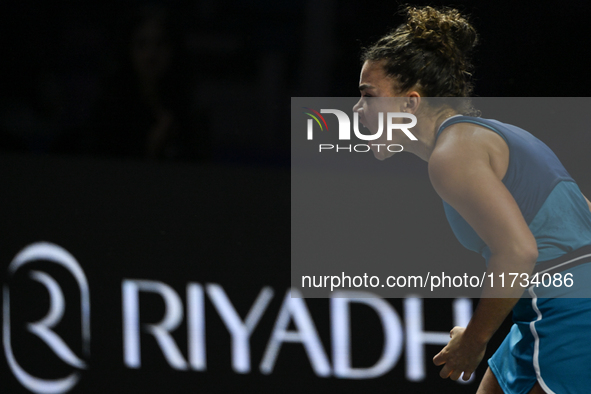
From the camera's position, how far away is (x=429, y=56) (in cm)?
162

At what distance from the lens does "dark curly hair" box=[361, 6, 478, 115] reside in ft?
5.26

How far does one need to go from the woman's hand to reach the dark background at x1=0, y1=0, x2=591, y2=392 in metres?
1.19

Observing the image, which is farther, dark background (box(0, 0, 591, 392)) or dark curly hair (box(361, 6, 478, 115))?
dark background (box(0, 0, 591, 392))

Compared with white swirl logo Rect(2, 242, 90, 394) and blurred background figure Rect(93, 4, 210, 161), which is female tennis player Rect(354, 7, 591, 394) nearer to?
blurred background figure Rect(93, 4, 210, 161)

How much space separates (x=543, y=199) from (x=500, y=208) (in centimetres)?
19

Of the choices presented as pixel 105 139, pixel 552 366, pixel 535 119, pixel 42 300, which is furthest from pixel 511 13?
pixel 42 300

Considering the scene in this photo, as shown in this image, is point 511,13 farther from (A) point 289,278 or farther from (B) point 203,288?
(B) point 203,288

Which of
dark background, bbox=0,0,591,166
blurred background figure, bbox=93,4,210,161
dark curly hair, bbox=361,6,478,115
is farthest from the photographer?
blurred background figure, bbox=93,4,210,161

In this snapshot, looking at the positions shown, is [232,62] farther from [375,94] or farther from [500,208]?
[500,208]

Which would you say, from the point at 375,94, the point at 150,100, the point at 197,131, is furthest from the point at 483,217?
the point at 150,100

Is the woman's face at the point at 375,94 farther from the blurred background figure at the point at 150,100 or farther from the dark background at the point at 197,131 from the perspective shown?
the blurred background figure at the point at 150,100

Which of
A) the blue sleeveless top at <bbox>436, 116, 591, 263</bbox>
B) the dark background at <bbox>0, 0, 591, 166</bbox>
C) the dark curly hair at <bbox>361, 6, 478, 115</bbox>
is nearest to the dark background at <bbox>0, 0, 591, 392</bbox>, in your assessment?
the dark background at <bbox>0, 0, 591, 166</bbox>

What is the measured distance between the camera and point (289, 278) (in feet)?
9.21

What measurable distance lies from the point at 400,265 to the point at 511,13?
1125 mm
